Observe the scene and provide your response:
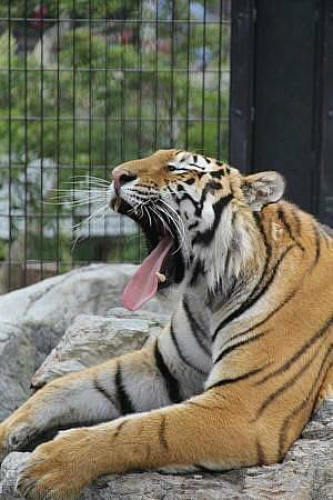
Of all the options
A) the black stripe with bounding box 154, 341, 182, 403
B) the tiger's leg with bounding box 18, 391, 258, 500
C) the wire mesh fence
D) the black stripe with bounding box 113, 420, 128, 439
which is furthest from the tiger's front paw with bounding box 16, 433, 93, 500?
the wire mesh fence

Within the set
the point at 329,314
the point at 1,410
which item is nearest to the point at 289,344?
the point at 329,314

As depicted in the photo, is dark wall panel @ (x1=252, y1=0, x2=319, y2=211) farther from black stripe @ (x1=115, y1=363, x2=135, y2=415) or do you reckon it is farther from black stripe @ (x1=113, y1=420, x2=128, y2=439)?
black stripe @ (x1=113, y1=420, x2=128, y2=439)

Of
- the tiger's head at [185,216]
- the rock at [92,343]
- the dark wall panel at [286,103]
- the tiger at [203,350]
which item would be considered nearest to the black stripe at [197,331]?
the tiger at [203,350]

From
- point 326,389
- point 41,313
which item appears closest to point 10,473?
point 326,389

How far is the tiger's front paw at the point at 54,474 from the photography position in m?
3.61

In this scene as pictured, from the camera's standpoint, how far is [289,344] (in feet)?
13.0

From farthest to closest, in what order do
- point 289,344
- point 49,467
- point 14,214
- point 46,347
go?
point 14,214
point 46,347
point 289,344
point 49,467

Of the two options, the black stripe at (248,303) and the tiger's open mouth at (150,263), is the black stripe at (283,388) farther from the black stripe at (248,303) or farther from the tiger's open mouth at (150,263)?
the tiger's open mouth at (150,263)

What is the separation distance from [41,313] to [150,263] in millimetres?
2106

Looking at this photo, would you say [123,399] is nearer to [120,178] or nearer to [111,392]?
[111,392]

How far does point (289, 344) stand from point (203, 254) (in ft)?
1.26

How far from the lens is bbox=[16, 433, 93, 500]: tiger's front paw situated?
3605 mm

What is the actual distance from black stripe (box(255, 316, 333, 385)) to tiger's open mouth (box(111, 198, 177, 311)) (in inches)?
17.1

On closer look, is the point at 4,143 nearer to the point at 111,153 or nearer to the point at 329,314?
the point at 111,153
